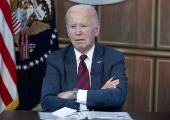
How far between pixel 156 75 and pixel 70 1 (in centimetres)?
136

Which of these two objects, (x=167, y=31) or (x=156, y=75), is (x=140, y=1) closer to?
(x=167, y=31)

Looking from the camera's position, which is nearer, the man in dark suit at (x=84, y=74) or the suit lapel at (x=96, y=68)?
the man in dark suit at (x=84, y=74)

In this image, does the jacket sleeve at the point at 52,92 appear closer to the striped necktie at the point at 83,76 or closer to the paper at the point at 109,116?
the striped necktie at the point at 83,76

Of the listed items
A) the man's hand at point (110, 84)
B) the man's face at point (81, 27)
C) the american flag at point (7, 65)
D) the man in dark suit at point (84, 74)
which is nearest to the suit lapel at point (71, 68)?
the man in dark suit at point (84, 74)

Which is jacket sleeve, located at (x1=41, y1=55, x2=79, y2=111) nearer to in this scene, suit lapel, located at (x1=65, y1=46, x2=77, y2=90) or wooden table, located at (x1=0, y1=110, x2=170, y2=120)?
suit lapel, located at (x1=65, y1=46, x2=77, y2=90)

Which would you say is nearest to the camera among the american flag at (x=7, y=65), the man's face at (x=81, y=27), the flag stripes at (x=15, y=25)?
the man's face at (x=81, y=27)

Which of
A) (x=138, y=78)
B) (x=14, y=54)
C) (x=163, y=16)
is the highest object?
(x=163, y=16)

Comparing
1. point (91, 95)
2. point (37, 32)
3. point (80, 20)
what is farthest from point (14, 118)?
point (37, 32)

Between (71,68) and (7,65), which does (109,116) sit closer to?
(71,68)

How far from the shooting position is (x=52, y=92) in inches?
124

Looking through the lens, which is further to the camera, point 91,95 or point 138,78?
point 138,78

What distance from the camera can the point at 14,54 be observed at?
14.0 feet

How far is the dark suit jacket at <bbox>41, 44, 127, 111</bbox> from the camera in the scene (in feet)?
9.82

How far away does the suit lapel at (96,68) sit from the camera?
10.7 ft
